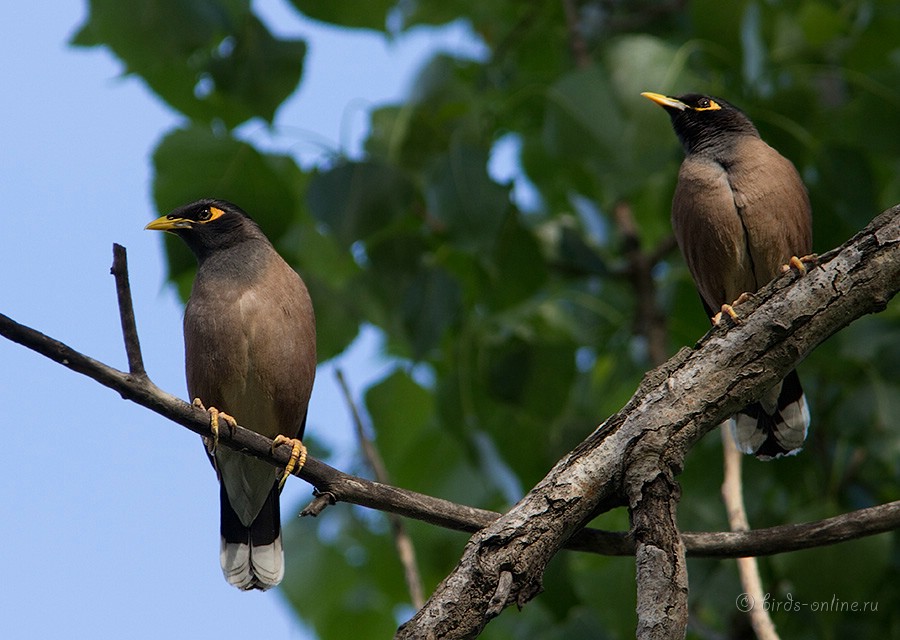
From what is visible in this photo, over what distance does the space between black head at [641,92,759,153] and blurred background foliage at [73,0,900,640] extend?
0.31ft

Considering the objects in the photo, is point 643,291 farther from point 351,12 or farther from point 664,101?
point 351,12

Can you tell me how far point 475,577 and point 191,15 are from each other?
3487 millimetres

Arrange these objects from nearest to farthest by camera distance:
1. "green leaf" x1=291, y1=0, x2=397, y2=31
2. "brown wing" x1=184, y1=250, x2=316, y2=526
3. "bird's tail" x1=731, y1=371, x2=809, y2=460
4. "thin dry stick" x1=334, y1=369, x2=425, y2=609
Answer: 1. "thin dry stick" x1=334, y1=369, x2=425, y2=609
2. "bird's tail" x1=731, y1=371, x2=809, y2=460
3. "brown wing" x1=184, y1=250, x2=316, y2=526
4. "green leaf" x1=291, y1=0, x2=397, y2=31

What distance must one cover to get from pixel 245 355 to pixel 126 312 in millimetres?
1678

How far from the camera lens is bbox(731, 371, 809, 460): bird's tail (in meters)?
4.47

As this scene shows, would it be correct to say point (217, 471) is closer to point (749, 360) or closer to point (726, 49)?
point (749, 360)

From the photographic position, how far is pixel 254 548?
5105 millimetres

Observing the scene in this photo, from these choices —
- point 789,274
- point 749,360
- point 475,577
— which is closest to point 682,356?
point 749,360

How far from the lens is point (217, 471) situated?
205 inches

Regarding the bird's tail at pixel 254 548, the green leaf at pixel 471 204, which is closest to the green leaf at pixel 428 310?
the green leaf at pixel 471 204

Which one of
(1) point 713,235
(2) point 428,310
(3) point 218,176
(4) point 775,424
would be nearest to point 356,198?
(2) point 428,310

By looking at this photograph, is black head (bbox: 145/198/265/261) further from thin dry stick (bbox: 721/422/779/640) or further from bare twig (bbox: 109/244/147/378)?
thin dry stick (bbox: 721/422/779/640)

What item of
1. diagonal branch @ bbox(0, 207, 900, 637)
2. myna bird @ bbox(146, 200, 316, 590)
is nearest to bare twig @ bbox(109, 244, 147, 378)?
diagonal branch @ bbox(0, 207, 900, 637)

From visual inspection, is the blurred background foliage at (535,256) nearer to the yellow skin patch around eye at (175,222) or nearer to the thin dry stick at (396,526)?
the yellow skin patch around eye at (175,222)
